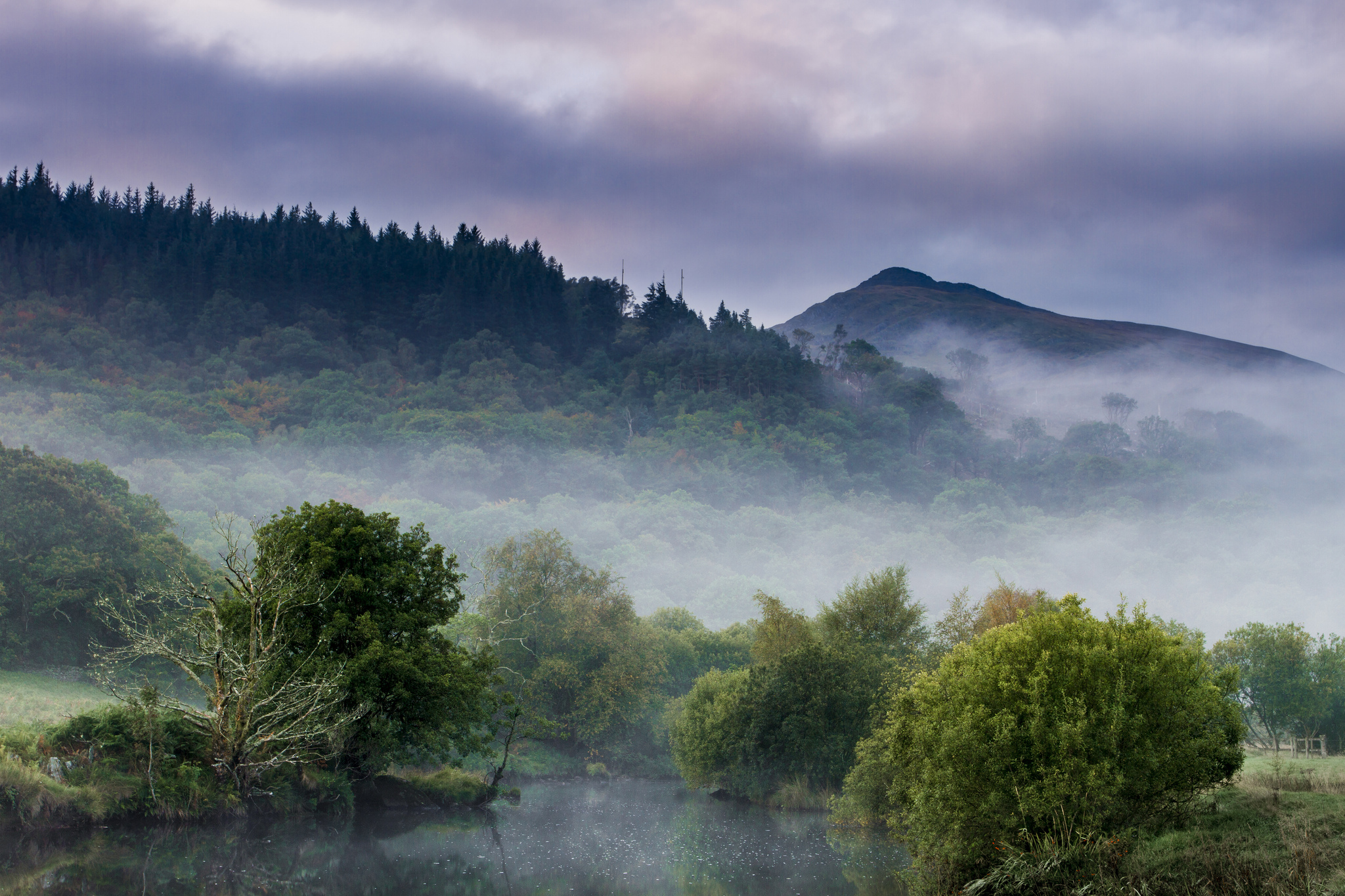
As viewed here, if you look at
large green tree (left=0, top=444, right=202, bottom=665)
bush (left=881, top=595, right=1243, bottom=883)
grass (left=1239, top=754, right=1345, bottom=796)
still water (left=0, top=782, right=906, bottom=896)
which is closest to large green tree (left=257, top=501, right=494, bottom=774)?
still water (left=0, top=782, right=906, bottom=896)

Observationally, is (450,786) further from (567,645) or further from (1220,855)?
(1220,855)

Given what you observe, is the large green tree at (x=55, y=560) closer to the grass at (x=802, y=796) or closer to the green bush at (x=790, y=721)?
the green bush at (x=790, y=721)

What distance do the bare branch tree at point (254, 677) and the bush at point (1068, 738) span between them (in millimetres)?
21587

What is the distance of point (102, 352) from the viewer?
194250 mm

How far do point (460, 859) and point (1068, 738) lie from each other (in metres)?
21.1

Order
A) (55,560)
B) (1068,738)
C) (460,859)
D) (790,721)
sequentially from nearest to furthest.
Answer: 1. (1068,738)
2. (460,859)
3. (790,721)
4. (55,560)

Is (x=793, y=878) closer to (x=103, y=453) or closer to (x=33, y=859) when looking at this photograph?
(x=33, y=859)

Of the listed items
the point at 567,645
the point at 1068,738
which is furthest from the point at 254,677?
the point at 567,645

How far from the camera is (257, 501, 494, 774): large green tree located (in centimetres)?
3950

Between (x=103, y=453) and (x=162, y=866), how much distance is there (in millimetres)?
159284

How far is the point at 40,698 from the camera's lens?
53688mm

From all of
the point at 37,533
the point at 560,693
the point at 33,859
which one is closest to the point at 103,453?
the point at 37,533

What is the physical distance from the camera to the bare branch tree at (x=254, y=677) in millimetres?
33406

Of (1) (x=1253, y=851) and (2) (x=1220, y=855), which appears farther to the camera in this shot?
(1) (x=1253, y=851)
